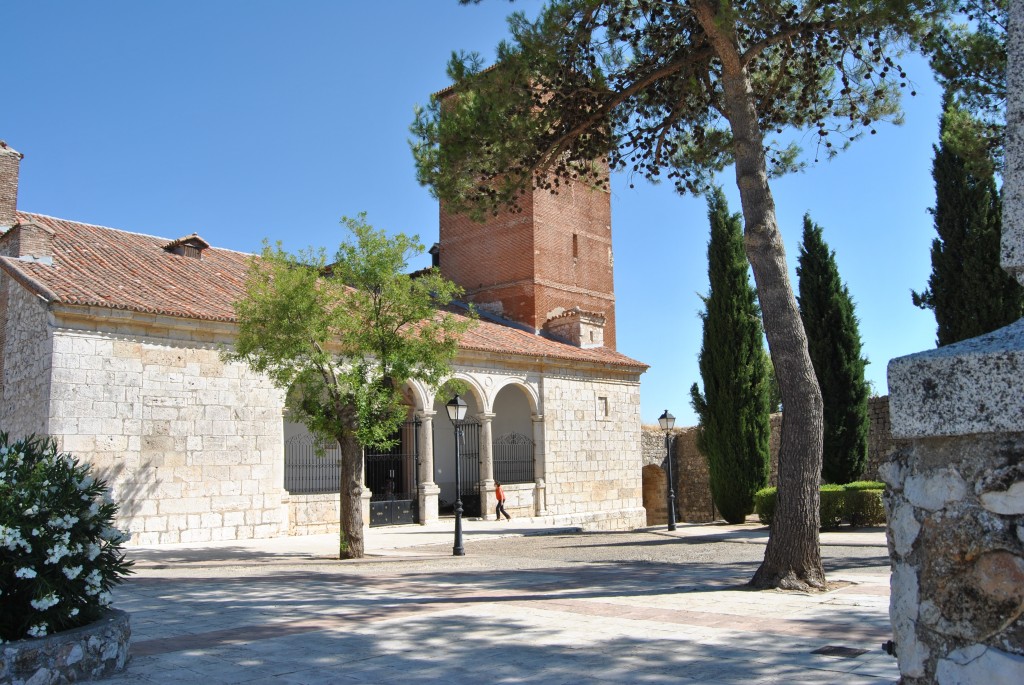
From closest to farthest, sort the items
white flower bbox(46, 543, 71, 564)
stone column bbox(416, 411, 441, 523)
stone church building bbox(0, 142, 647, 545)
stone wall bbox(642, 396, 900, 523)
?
white flower bbox(46, 543, 71, 564) → stone church building bbox(0, 142, 647, 545) → stone column bbox(416, 411, 441, 523) → stone wall bbox(642, 396, 900, 523)

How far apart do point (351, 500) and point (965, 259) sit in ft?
44.3

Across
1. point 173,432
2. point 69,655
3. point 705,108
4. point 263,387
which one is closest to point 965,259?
point 705,108

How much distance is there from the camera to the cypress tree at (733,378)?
21844 millimetres

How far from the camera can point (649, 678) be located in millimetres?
4805

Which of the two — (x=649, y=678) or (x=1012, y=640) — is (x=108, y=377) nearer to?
(x=649, y=678)

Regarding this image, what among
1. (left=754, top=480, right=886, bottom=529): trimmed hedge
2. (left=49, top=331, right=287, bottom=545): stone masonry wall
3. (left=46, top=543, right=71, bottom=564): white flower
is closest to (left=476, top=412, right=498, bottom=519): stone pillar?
(left=49, top=331, right=287, bottom=545): stone masonry wall

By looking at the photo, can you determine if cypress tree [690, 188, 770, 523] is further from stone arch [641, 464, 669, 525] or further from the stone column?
the stone column

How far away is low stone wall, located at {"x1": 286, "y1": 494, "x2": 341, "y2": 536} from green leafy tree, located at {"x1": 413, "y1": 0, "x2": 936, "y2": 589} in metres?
8.29

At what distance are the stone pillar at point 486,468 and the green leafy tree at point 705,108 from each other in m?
10.2

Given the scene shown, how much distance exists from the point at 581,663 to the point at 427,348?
27.6ft

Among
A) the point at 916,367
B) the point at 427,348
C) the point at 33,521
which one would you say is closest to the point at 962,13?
the point at 427,348

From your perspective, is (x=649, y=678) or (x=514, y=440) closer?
(x=649, y=678)

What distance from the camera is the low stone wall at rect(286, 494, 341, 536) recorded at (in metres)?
16.7

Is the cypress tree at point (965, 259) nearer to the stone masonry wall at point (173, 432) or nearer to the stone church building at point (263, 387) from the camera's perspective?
the stone church building at point (263, 387)
